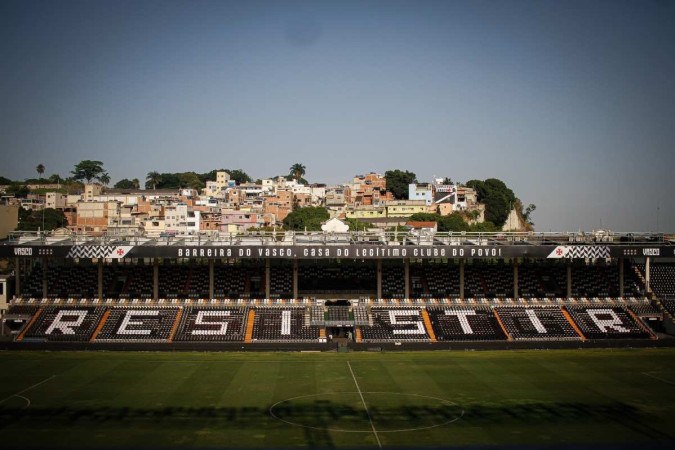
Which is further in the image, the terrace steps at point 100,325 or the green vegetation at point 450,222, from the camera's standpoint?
the green vegetation at point 450,222

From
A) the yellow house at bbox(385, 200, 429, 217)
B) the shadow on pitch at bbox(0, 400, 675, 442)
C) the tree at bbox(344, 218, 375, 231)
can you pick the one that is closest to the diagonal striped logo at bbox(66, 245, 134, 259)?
the shadow on pitch at bbox(0, 400, 675, 442)

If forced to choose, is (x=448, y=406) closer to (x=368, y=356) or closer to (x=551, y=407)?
(x=551, y=407)

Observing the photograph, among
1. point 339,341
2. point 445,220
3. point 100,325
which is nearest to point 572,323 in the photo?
point 339,341

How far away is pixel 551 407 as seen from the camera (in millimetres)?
36031

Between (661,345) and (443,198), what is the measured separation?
117938 mm

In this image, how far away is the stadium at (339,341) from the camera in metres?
32.9

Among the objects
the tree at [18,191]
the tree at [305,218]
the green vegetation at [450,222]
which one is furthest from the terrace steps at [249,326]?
the tree at [18,191]

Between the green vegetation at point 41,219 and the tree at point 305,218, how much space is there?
44.3 m

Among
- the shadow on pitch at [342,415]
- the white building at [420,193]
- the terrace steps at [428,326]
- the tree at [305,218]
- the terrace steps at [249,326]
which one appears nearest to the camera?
the shadow on pitch at [342,415]

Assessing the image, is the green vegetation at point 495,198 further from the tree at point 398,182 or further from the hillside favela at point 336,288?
the hillside favela at point 336,288

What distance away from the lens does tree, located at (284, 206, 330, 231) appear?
474 ft

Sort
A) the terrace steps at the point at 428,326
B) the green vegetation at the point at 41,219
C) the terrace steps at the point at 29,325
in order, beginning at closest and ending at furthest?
the terrace steps at the point at 29,325 → the terrace steps at the point at 428,326 → the green vegetation at the point at 41,219

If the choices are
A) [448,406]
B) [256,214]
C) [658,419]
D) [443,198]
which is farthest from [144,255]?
[443,198]

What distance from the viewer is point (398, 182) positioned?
613 feet
